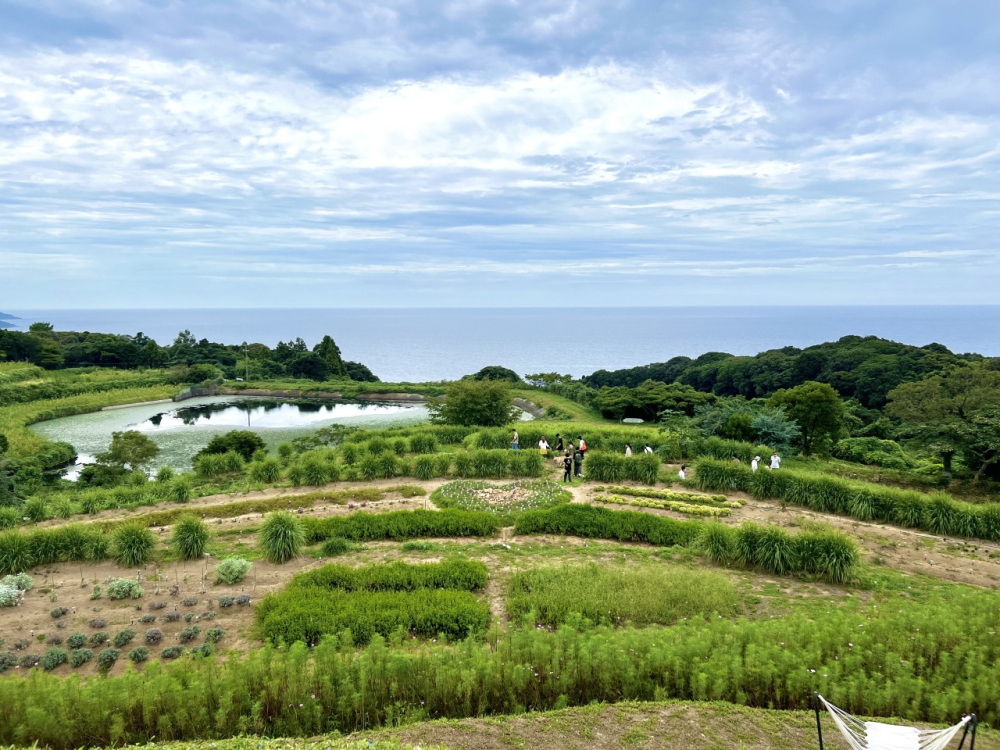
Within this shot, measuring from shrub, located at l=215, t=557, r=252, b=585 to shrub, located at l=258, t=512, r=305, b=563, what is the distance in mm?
806

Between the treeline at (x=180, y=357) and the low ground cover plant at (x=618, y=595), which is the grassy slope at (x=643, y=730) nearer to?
the low ground cover plant at (x=618, y=595)

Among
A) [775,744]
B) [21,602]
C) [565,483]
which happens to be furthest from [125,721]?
[565,483]

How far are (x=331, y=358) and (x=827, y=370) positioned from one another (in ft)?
170

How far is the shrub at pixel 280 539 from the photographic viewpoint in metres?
11.2

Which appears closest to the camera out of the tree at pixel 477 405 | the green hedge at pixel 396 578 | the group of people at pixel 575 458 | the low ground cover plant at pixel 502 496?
the green hedge at pixel 396 578

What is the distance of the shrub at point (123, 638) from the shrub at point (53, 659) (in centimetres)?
58

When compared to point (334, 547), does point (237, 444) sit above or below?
above

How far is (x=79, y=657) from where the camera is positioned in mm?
7582

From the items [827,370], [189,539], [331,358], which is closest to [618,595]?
[189,539]

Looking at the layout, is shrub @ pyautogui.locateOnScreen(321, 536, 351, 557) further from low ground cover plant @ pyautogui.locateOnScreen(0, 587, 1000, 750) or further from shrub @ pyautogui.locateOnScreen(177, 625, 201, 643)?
low ground cover plant @ pyautogui.locateOnScreen(0, 587, 1000, 750)

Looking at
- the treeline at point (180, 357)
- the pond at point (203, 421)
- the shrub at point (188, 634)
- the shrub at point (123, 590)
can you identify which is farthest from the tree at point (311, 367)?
the shrub at point (188, 634)

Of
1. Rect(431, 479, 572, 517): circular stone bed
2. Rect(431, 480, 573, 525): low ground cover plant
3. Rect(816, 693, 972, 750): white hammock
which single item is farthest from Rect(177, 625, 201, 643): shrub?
Rect(816, 693, 972, 750): white hammock

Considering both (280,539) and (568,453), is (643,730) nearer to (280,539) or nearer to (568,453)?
(280,539)

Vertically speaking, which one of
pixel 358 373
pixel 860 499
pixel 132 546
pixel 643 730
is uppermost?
pixel 358 373
